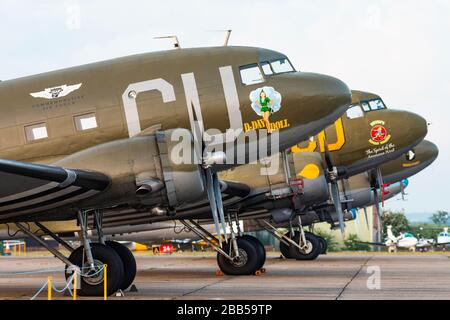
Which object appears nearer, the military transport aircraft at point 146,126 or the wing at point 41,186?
the wing at point 41,186

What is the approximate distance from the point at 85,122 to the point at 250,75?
395 cm

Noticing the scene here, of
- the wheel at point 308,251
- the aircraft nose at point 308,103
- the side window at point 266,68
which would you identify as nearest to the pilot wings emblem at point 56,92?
the side window at point 266,68

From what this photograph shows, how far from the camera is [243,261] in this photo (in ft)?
75.0

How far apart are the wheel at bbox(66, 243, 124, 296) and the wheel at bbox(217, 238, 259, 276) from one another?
7732mm

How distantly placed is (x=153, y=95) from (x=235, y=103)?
183 centimetres

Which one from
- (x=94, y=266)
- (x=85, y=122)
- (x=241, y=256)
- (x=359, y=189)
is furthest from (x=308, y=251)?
(x=94, y=266)

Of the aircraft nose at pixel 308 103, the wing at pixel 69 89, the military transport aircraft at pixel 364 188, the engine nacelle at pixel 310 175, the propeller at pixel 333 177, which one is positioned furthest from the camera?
the military transport aircraft at pixel 364 188

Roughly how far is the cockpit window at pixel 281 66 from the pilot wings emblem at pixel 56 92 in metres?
4.53

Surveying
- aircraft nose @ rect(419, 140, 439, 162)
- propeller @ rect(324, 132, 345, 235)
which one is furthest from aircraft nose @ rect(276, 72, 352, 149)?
aircraft nose @ rect(419, 140, 439, 162)

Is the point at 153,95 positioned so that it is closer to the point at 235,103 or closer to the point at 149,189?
the point at 235,103

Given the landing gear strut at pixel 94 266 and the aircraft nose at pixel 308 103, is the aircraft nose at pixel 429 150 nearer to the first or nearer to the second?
the aircraft nose at pixel 308 103

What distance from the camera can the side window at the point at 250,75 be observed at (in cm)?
1770

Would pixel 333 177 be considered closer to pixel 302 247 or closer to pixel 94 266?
pixel 302 247
